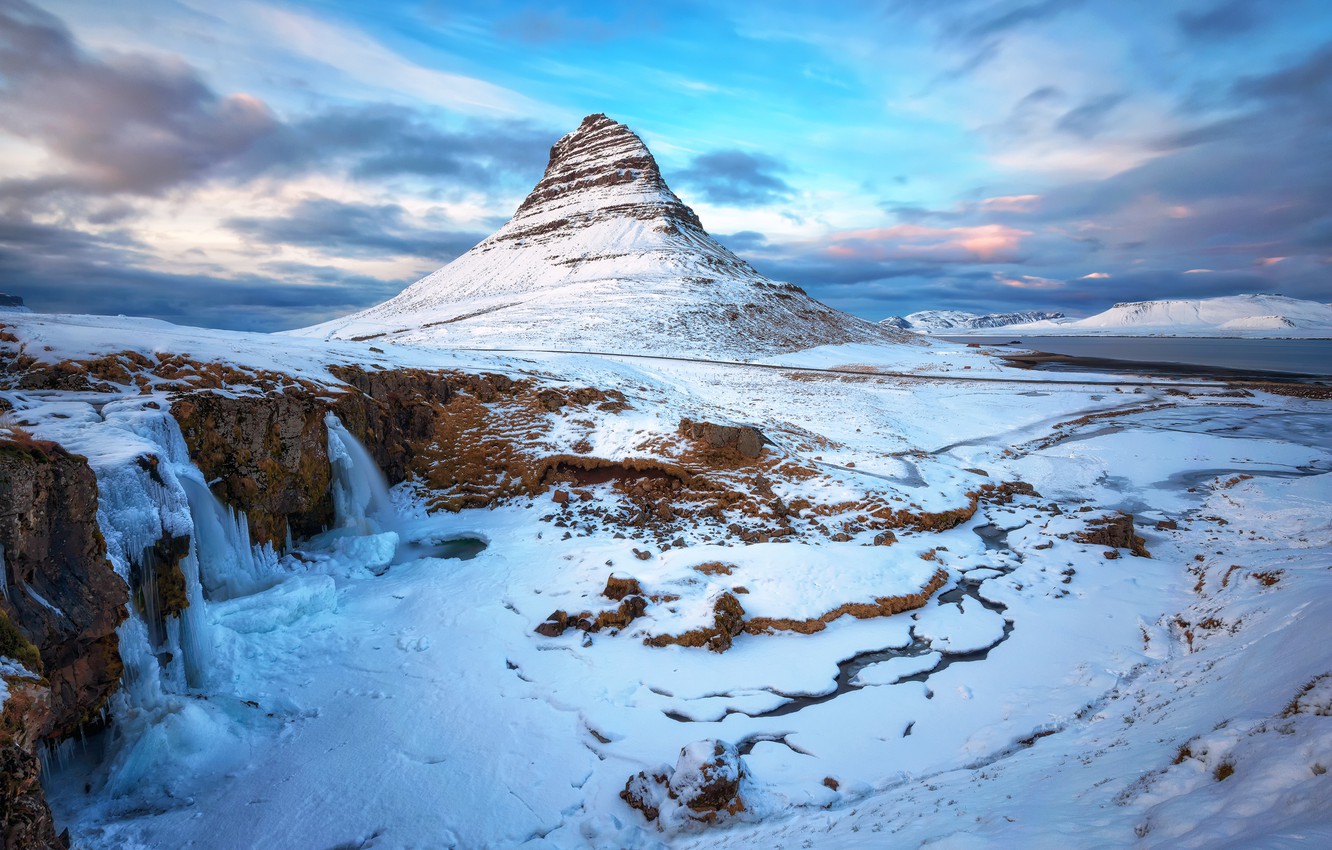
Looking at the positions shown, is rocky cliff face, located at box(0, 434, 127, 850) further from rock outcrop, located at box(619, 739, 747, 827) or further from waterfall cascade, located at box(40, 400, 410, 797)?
rock outcrop, located at box(619, 739, 747, 827)

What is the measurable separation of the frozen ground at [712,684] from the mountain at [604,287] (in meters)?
44.3

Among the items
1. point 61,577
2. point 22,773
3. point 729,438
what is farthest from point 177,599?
point 729,438

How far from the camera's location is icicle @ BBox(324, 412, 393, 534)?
16.1m

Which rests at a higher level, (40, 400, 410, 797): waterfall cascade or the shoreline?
the shoreline

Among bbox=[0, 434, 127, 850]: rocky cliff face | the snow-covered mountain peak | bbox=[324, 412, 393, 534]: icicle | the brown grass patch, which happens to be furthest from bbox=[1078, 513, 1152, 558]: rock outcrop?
the snow-covered mountain peak

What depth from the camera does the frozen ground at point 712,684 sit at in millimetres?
6387

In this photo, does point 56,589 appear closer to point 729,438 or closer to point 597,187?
point 729,438

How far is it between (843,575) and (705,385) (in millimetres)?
28965

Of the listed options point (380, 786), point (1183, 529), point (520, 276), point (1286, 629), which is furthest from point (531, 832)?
point (520, 276)

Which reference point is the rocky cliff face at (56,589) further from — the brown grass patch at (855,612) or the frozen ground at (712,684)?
the brown grass patch at (855,612)

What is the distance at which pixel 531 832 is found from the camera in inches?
294

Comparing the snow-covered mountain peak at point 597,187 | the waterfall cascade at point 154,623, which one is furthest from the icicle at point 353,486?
the snow-covered mountain peak at point 597,187

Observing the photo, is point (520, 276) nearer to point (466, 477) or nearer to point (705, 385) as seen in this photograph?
point (705, 385)

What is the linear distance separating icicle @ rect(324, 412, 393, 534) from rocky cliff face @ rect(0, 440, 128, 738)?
7672 millimetres
